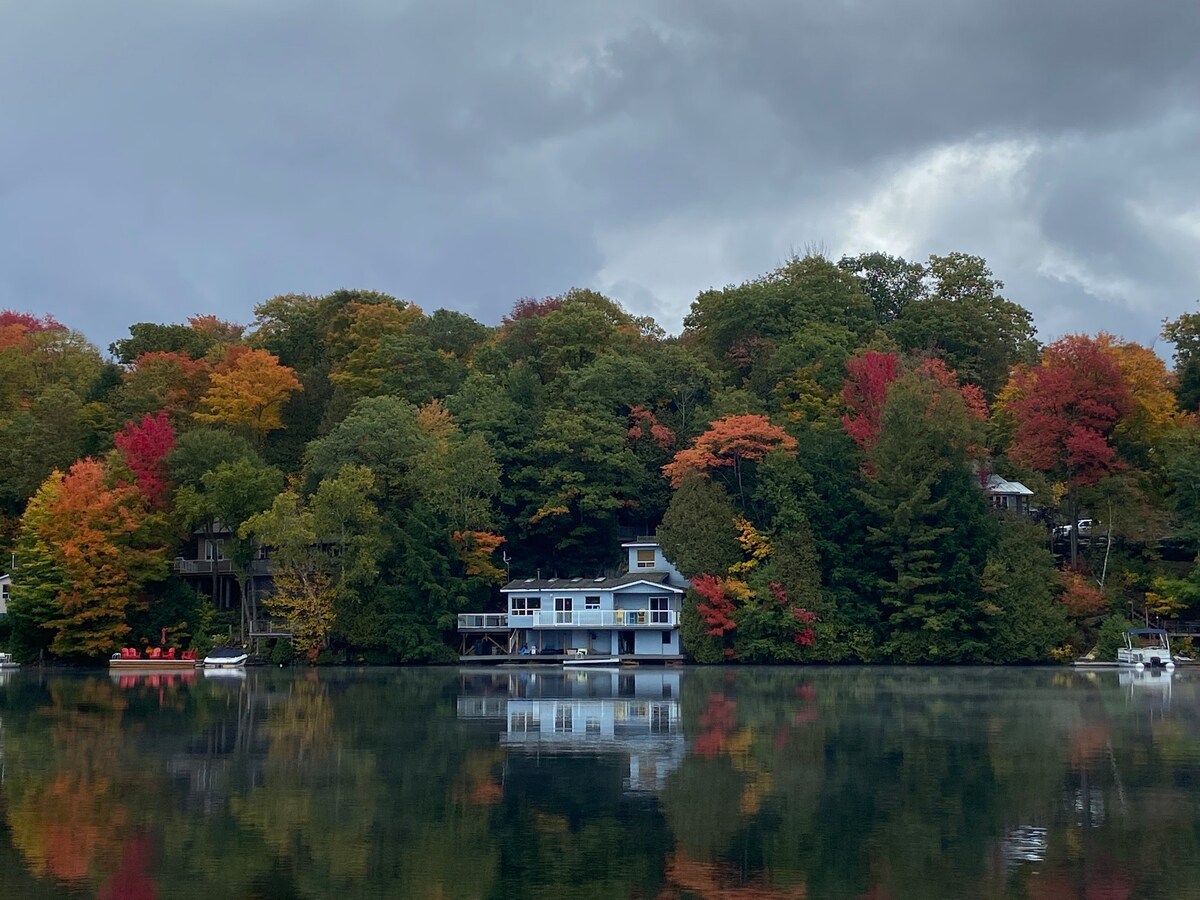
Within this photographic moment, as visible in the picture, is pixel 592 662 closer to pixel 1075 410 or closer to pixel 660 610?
pixel 660 610

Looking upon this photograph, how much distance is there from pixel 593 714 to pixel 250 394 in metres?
40.0

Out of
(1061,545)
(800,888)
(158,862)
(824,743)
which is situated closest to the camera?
(800,888)

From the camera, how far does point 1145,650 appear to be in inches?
2243

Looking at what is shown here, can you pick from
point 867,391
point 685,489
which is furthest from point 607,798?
point 867,391

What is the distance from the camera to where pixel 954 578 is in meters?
58.3

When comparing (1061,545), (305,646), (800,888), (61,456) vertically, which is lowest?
→ (800,888)

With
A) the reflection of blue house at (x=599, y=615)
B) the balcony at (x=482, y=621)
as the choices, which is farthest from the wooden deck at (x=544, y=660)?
the balcony at (x=482, y=621)

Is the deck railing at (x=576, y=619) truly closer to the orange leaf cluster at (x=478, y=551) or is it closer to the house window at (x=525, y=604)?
the house window at (x=525, y=604)

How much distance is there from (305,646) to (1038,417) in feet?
115

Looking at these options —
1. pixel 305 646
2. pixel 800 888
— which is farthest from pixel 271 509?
pixel 800 888

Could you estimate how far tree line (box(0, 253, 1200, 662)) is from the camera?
59.6m

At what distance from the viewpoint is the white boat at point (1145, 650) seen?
56562 mm

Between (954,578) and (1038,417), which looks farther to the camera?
(1038,417)

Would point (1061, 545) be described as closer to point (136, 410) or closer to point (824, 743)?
point (824, 743)
